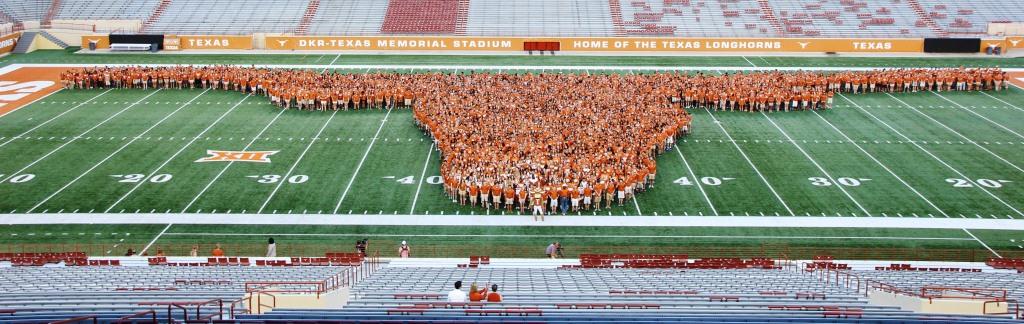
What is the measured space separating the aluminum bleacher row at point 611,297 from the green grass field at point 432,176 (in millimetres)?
2514

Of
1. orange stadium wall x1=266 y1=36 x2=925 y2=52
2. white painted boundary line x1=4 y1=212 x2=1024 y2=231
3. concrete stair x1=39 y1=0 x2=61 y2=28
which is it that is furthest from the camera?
concrete stair x1=39 y1=0 x2=61 y2=28

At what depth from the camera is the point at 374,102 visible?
35.3 metres

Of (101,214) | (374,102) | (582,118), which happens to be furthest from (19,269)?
(374,102)

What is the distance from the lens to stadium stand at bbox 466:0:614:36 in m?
53.7

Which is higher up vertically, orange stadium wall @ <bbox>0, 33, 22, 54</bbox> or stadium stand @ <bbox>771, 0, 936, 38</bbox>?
stadium stand @ <bbox>771, 0, 936, 38</bbox>

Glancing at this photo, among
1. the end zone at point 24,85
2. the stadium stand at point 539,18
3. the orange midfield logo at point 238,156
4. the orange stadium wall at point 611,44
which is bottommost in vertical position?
the orange midfield logo at point 238,156

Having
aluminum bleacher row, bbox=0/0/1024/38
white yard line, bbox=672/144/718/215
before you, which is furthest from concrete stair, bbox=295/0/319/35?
white yard line, bbox=672/144/718/215

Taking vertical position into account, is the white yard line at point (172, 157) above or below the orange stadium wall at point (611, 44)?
below

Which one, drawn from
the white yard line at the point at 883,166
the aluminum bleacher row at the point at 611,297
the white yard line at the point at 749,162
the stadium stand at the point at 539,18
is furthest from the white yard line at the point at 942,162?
the stadium stand at the point at 539,18

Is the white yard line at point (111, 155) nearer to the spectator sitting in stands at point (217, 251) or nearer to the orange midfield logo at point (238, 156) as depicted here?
the orange midfield logo at point (238, 156)

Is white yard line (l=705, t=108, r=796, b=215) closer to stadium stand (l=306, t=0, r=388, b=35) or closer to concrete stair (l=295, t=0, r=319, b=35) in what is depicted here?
stadium stand (l=306, t=0, r=388, b=35)

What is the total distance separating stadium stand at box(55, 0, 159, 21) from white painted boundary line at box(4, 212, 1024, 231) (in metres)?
35.1

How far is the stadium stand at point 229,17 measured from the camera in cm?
5384

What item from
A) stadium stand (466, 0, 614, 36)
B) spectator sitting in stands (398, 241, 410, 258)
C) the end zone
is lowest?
spectator sitting in stands (398, 241, 410, 258)
